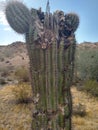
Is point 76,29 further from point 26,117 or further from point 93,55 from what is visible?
point 93,55

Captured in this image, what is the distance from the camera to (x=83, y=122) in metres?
9.71

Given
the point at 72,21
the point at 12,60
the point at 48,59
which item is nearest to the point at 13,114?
the point at 48,59

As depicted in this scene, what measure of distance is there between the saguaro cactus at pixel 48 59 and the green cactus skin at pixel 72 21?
29mm

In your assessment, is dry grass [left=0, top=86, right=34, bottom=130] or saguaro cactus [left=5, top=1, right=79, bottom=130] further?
dry grass [left=0, top=86, right=34, bottom=130]

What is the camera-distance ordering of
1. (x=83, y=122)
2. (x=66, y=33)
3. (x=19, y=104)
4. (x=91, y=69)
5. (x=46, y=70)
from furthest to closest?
(x=91, y=69), (x=19, y=104), (x=83, y=122), (x=66, y=33), (x=46, y=70)

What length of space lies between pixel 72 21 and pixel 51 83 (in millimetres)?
1691

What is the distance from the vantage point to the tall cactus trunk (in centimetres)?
625

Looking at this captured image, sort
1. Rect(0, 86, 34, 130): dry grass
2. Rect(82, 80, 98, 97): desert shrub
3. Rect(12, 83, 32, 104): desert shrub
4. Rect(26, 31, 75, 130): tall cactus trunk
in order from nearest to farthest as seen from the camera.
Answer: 1. Rect(26, 31, 75, 130): tall cactus trunk
2. Rect(0, 86, 34, 130): dry grass
3. Rect(12, 83, 32, 104): desert shrub
4. Rect(82, 80, 98, 97): desert shrub

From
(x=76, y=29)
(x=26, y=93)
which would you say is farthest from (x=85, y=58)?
(x=76, y=29)

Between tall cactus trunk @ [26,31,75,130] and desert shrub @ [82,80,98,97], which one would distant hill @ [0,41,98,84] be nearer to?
desert shrub @ [82,80,98,97]

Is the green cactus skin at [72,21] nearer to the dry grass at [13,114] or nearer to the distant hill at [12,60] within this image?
the dry grass at [13,114]

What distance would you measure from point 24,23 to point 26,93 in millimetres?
5625

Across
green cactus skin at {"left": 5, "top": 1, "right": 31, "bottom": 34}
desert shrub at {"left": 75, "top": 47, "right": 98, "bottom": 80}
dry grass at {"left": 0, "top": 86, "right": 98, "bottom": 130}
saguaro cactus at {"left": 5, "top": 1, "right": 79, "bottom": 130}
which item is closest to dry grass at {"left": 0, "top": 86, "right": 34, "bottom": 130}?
dry grass at {"left": 0, "top": 86, "right": 98, "bottom": 130}

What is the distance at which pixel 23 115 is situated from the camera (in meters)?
10.3
